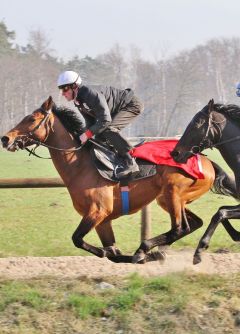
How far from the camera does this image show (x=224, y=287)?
645cm

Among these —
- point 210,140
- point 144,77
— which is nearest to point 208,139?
point 210,140

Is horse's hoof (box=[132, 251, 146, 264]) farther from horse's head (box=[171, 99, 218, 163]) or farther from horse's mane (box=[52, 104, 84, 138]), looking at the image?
horse's mane (box=[52, 104, 84, 138])

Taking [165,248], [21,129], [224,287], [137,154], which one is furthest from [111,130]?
[224,287]

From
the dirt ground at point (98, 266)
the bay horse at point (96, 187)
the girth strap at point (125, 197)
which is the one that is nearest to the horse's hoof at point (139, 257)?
the bay horse at point (96, 187)

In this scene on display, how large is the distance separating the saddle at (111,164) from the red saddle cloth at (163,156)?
0.07 m

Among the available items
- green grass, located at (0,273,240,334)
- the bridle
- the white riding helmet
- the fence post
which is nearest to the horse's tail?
the bridle

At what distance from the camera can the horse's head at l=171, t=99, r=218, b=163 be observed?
23.5 ft

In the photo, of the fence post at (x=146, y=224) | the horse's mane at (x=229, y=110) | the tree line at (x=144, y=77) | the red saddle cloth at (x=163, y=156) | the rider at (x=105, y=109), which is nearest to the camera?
the rider at (x=105, y=109)

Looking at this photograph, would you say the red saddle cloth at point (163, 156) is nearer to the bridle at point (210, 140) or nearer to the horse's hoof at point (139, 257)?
the bridle at point (210, 140)

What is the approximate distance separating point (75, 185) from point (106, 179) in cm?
35

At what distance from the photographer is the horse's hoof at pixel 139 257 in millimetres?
7348

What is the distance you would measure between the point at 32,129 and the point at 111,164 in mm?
959

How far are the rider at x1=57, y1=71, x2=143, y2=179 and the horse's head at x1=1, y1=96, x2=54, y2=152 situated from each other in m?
0.30

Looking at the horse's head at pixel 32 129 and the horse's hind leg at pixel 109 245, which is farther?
the horse's hind leg at pixel 109 245
